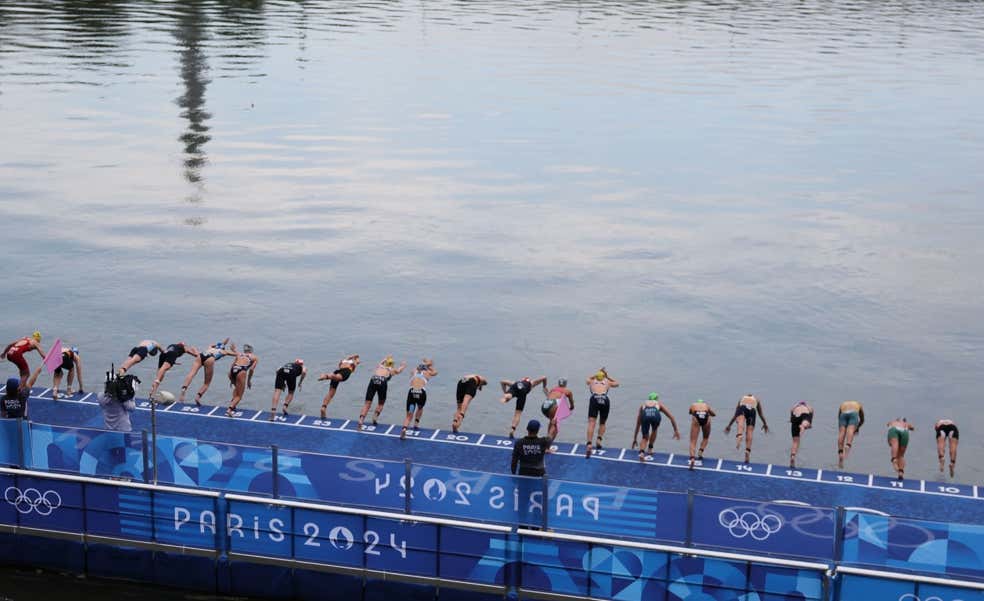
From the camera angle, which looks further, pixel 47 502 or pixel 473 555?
pixel 47 502

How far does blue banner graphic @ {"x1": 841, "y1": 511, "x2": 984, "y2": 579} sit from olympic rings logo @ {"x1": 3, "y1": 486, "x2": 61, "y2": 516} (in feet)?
37.6

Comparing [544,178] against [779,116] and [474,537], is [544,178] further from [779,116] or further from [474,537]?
[474,537]

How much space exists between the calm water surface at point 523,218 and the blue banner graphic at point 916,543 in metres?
10.3

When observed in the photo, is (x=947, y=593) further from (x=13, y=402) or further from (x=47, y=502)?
(x=13, y=402)

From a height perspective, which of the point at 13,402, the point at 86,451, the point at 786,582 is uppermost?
the point at 13,402

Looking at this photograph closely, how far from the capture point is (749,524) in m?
17.6

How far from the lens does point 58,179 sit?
2144 inches

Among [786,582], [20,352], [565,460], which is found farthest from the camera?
[20,352]

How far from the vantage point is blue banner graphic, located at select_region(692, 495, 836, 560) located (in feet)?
56.6

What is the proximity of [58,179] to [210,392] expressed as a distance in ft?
90.1

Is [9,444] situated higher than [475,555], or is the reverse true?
[9,444]

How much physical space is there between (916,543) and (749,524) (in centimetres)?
222

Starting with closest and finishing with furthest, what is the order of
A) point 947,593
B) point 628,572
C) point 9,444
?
point 947,593, point 628,572, point 9,444

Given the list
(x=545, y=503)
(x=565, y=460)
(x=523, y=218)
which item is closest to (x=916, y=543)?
(x=545, y=503)
